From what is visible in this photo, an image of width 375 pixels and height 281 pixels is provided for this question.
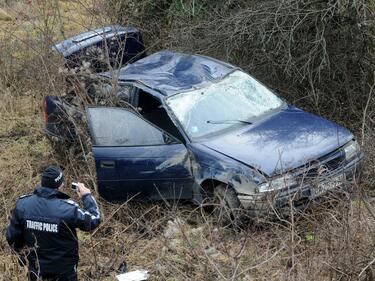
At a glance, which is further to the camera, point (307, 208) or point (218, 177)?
point (218, 177)

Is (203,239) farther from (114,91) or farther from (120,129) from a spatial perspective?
(114,91)

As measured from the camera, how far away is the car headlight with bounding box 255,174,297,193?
558 centimetres

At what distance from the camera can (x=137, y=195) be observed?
6371 millimetres

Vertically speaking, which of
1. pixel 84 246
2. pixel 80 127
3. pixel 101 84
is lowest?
pixel 84 246

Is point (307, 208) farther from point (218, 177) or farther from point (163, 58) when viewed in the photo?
point (163, 58)

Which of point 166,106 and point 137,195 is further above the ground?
point 166,106

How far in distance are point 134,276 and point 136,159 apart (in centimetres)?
150

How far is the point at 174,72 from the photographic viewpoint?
7.20 meters

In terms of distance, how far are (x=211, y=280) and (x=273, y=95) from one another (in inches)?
130

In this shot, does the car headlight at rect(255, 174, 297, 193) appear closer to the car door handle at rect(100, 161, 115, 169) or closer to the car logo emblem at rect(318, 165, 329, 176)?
the car logo emblem at rect(318, 165, 329, 176)

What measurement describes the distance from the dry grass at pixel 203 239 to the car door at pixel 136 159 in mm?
190

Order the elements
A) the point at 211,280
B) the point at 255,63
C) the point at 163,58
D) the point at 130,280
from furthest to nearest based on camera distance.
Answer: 1. the point at 255,63
2. the point at 163,58
3. the point at 130,280
4. the point at 211,280

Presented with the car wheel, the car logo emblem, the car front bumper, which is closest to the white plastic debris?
the car wheel

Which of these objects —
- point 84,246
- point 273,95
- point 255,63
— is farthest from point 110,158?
point 255,63
